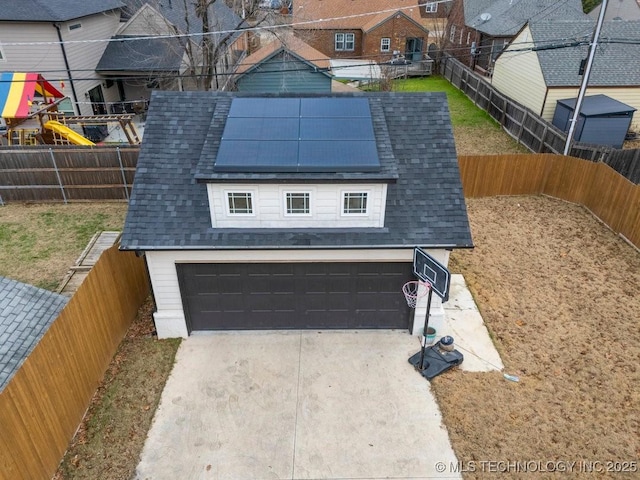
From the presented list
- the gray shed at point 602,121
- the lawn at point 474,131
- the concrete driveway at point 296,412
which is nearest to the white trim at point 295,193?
the concrete driveway at point 296,412

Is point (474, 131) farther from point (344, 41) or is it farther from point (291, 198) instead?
point (344, 41)

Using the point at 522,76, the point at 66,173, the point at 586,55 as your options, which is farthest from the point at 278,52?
the point at 586,55

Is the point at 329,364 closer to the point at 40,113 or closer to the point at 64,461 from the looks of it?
the point at 64,461

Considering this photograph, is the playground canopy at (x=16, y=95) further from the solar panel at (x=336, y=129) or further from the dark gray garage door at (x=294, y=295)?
the solar panel at (x=336, y=129)

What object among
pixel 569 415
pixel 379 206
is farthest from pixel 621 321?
pixel 379 206

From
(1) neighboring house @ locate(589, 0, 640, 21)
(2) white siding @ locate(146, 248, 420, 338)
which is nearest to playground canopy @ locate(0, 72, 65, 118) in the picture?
(2) white siding @ locate(146, 248, 420, 338)

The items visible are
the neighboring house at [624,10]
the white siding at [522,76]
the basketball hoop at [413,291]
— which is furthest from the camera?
the neighboring house at [624,10]
